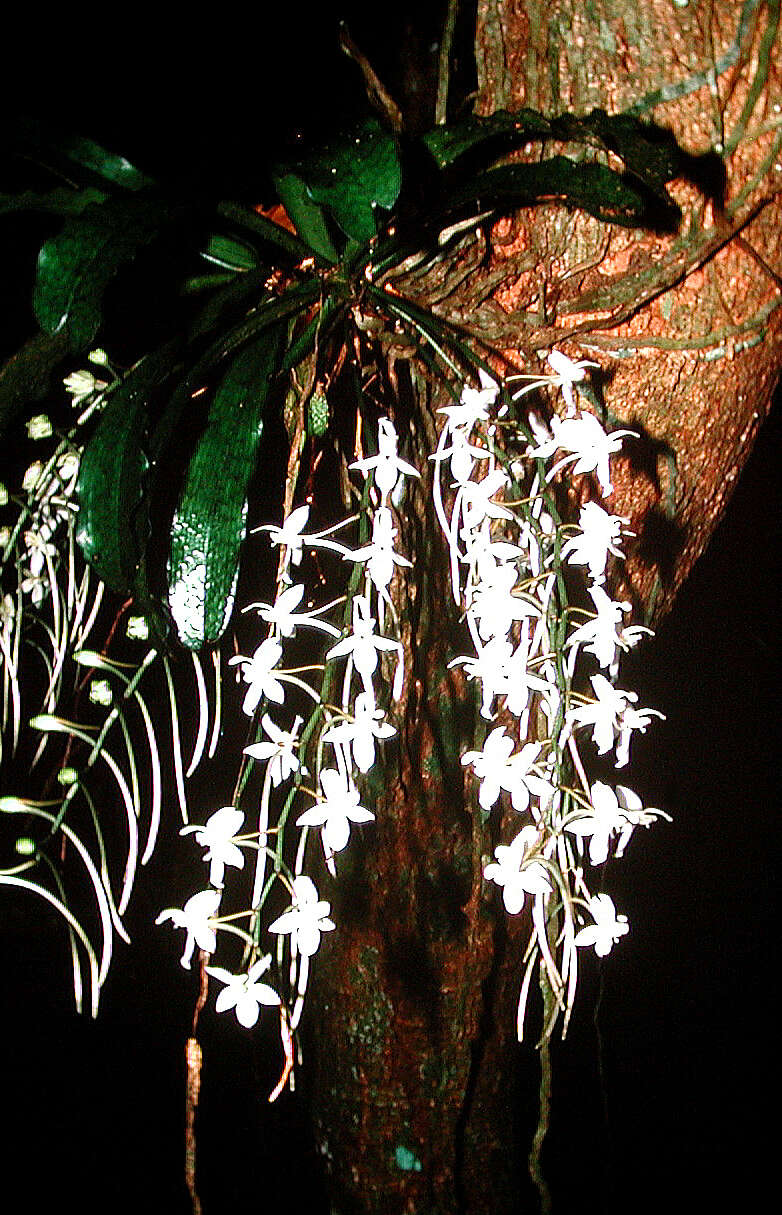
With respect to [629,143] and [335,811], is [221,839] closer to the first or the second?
[335,811]

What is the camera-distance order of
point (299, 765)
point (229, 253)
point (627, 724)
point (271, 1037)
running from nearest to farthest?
point (299, 765)
point (627, 724)
point (229, 253)
point (271, 1037)

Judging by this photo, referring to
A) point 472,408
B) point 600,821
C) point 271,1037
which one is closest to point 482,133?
point 472,408

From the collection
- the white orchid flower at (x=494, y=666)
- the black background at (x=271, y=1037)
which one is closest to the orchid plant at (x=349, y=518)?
the white orchid flower at (x=494, y=666)

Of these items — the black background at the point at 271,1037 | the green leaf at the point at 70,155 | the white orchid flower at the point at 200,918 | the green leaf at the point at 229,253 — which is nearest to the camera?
the white orchid flower at the point at 200,918

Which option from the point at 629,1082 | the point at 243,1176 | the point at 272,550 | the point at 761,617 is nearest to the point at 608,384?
the point at 272,550

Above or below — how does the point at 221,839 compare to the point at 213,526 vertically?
below

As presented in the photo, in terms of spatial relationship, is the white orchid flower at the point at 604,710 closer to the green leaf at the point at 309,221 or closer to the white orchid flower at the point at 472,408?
the white orchid flower at the point at 472,408
